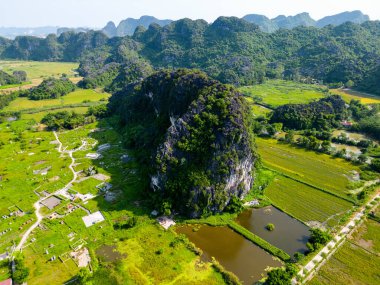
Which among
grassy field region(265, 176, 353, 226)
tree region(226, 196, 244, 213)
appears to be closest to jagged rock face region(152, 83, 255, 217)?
tree region(226, 196, 244, 213)

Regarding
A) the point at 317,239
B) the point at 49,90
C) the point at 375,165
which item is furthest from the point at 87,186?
the point at 49,90

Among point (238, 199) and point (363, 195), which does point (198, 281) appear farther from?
point (363, 195)

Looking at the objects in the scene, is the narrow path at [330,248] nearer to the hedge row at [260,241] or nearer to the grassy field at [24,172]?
the hedge row at [260,241]

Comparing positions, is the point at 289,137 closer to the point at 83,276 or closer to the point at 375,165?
the point at 375,165

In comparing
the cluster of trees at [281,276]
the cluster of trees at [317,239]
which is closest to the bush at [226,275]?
the cluster of trees at [281,276]

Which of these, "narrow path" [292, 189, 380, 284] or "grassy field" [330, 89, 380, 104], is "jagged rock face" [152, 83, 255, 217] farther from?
"grassy field" [330, 89, 380, 104]

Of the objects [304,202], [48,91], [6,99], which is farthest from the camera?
[48,91]

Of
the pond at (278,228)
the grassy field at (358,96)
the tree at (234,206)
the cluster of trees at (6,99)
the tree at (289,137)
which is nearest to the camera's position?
the pond at (278,228)
